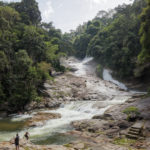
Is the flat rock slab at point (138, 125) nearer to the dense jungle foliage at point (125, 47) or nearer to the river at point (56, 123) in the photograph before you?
the river at point (56, 123)

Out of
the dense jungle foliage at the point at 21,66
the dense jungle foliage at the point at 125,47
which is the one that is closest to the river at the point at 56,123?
the dense jungle foliage at the point at 21,66

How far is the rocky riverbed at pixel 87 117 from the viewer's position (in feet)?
41.2

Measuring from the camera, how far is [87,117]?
21.1m

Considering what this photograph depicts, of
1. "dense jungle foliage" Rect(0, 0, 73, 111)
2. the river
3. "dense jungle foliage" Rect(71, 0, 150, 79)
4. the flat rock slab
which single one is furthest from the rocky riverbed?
"dense jungle foliage" Rect(71, 0, 150, 79)

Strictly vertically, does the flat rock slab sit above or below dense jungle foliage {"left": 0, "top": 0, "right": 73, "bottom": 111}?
below

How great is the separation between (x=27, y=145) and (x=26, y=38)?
85.7 ft

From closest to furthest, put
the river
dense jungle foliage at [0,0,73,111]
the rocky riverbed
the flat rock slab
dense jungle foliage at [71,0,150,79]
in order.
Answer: the rocky riverbed
the flat rock slab
the river
dense jungle foliage at [0,0,73,111]
dense jungle foliage at [71,0,150,79]

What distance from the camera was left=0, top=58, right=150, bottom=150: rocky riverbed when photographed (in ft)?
41.2

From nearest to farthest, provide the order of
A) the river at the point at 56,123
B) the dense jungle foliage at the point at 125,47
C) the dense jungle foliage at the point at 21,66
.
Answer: the river at the point at 56,123
the dense jungle foliage at the point at 21,66
the dense jungle foliage at the point at 125,47

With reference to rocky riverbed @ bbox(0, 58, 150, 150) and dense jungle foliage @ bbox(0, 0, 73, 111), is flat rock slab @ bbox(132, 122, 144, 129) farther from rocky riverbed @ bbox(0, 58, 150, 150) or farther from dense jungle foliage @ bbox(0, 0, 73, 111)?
dense jungle foliage @ bbox(0, 0, 73, 111)

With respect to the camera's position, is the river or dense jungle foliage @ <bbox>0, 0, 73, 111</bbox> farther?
dense jungle foliage @ <bbox>0, 0, 73, 111</bbox>

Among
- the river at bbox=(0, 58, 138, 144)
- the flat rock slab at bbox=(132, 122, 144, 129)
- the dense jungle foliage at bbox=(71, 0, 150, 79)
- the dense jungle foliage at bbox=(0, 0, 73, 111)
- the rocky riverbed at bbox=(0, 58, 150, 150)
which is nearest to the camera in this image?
the rocky riverbed at bbox=(0, 58, 150, 150)

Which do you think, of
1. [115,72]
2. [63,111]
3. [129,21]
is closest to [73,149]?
[63,111]

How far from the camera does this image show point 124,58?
39281 mm
